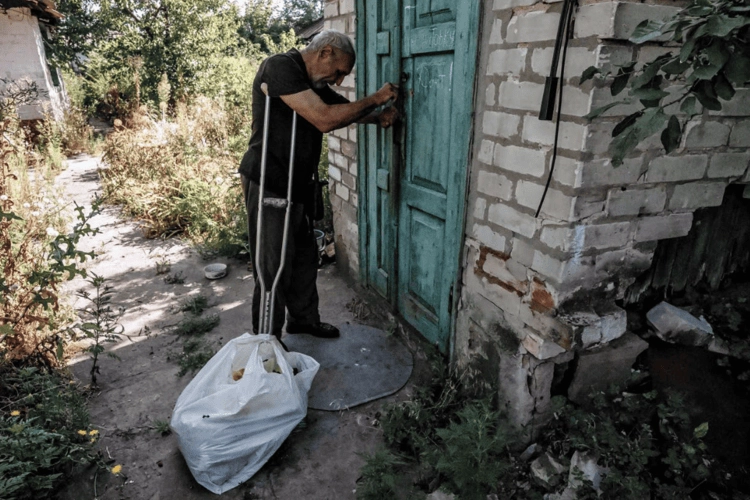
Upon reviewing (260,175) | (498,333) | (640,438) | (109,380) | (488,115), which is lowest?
(109,380)

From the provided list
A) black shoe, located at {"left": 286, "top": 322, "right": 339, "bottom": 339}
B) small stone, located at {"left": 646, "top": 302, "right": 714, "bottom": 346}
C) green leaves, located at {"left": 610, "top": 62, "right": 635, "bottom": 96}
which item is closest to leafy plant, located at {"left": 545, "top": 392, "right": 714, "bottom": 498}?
small stone, located at {"left": 646, "top": 302, "right": 714, "bottom": 346}

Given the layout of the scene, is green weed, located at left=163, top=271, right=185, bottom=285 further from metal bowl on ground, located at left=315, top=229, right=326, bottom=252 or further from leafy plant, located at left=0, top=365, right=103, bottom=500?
leafy plant, located at left=0, top=365, right=103, bottom=500

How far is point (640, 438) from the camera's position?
2.07 m

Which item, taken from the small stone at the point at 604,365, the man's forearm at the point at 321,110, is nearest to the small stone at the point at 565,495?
the small stone at the point at 604,365

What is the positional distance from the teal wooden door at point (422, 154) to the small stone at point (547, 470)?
3.29 feet

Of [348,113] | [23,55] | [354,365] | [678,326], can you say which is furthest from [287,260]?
[23,55]

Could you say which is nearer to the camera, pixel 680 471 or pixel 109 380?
pixel 680 471

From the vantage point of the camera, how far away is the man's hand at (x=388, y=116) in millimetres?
3180

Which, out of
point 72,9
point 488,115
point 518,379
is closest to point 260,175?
point 488,115

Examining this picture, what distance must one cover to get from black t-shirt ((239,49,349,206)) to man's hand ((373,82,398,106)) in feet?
1.15

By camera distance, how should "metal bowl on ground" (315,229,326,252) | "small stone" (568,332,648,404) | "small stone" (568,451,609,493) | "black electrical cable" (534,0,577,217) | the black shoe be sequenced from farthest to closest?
1. "metal bowl on ground" (315,229,326,252)
2. the black shoe
3. "small stone" (568,332,648,404)
4. "small stone" (568,451,609,493)
5. "black electrical cable" (534,0,577,217)

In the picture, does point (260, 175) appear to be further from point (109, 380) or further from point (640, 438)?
point (640, 438)

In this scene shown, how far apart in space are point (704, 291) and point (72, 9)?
727 inches

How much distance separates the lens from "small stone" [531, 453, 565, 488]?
223cm
